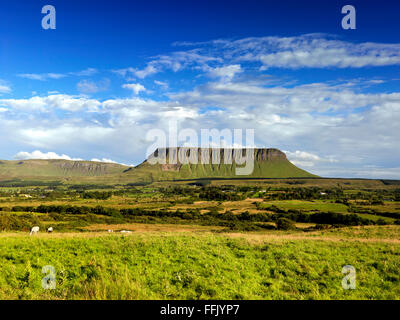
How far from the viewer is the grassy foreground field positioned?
959 cm

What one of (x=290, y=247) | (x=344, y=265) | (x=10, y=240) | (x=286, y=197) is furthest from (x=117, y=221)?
(x=286, y=197)

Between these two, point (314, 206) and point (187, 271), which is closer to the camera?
A: point (187, 271)

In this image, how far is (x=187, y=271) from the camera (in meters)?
12.1

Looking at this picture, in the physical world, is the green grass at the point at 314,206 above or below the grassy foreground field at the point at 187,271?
below

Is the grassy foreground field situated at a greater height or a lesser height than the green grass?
greater

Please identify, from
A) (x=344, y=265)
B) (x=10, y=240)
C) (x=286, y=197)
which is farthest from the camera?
(x=286, y=197)

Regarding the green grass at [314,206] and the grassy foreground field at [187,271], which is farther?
the green grass at [314,206]

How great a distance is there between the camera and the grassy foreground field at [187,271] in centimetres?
959

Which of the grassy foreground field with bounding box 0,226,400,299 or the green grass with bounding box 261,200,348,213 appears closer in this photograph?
the grassy foreground field with bounding box 0,226,400,299

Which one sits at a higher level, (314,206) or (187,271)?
(187,271)

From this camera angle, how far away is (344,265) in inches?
604
